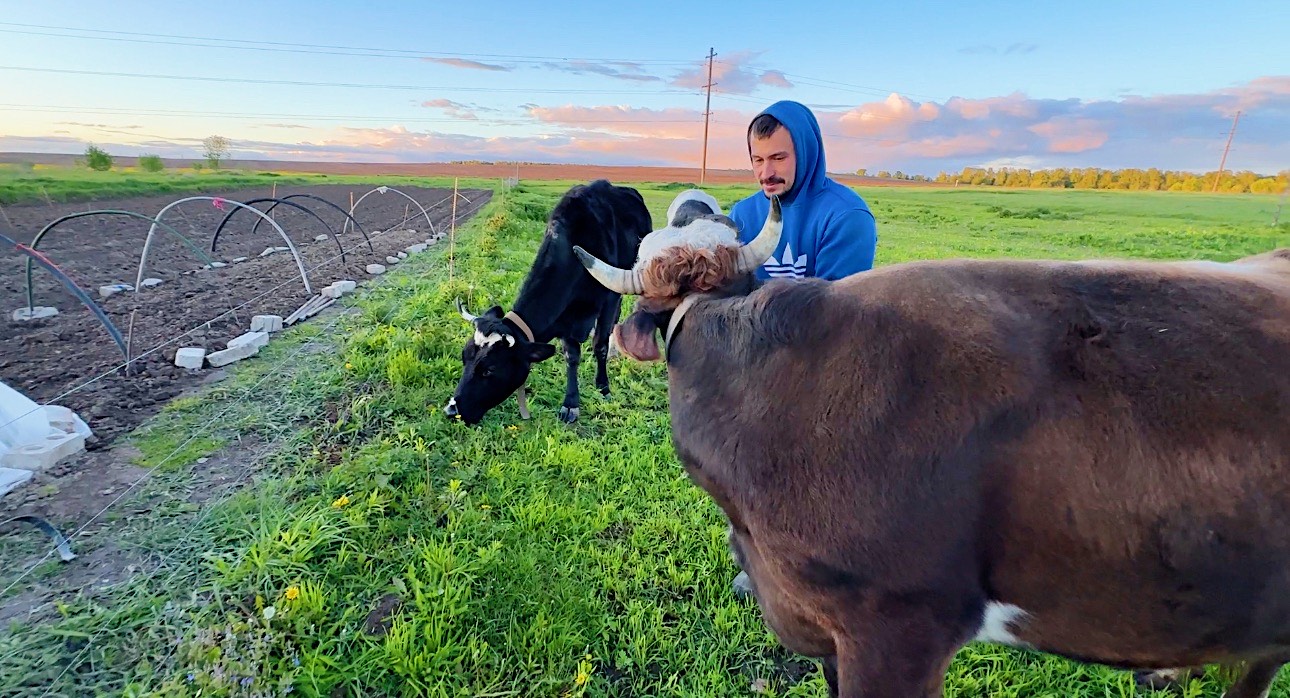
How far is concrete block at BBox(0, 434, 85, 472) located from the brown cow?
5075 mm

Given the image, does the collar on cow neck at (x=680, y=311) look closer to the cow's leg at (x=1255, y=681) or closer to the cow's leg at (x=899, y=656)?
the cow's leg at (x=899, y=656)

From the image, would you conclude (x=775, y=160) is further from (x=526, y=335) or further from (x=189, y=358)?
(x=189, y=358)

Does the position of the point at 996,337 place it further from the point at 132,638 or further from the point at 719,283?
the point at 132,638

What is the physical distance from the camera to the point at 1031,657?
3.25 m

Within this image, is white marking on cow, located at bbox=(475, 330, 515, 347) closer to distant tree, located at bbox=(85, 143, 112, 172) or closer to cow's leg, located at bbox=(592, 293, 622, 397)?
cow's leg, located at bbox=(592, 293, 622, 397)

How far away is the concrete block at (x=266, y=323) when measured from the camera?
774cm

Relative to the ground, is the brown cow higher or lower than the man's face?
lower

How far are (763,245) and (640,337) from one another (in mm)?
606

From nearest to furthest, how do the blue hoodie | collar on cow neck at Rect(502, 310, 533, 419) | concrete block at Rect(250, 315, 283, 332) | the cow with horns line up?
the blue hoodie
the cow with horns
collar on cow neck at Rect(502, 310, 533, 419)
concrete block at Rect(250, 315, 283, 332)

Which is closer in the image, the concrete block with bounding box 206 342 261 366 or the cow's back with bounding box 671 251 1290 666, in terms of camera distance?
the cow's back with bounding box 671 251 1290 666

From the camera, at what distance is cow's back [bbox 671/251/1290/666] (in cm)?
Result: 178

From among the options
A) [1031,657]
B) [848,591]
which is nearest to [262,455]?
[848,591]

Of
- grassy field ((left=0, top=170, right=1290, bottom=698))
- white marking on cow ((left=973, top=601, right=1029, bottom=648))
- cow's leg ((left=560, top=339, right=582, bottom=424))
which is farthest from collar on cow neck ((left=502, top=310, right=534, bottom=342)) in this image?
white marking on cow ((left=973, top=601, right=1029, bottom=648))

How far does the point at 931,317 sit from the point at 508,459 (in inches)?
149
